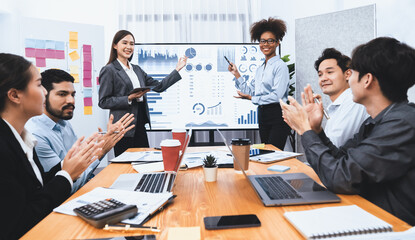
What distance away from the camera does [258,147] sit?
1.99m

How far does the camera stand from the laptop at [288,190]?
93 cm

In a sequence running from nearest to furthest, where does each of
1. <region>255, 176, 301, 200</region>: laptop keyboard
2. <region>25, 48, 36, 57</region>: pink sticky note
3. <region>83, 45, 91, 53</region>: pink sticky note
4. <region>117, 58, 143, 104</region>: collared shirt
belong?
1. <region>255, 176, 301, 200</region>: laptop keyboard
2. <region>117, 58, 143, 104</region>: collared shirt
3. <region>25, 48, 36, 57</region>: pink sticky note
4. <region>83, 45, 91, 53</region>: pink sticky note

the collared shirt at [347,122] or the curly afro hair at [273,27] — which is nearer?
the collared shirt at [347,122]

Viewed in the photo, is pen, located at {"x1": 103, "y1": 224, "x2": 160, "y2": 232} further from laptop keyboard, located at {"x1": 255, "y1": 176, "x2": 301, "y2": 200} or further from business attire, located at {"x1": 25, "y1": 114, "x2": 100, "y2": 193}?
business attire, located at {"x1": 25, "y1": 114, "x2": 100, "y2": 193}

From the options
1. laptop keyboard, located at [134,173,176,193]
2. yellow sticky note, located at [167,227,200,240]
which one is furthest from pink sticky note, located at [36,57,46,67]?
yellow sticky note, located at [167,227,200,240]

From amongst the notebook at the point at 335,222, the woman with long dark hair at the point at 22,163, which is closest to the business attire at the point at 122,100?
the woman with long dark hair at the point at 22,163

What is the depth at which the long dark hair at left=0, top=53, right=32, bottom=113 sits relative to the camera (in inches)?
43.5

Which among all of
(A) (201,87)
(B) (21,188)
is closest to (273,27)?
(A) (201,87)

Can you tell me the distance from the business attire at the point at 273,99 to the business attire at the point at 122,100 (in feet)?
3.74

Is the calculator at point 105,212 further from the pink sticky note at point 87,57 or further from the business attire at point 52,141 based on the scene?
the pink sticky note at point 87,57

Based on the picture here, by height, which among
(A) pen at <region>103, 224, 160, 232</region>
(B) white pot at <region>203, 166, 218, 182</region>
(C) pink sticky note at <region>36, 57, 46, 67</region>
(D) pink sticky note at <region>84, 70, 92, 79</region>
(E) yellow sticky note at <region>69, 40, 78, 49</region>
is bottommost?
(A) pen at <region>103, 224, 160, 232</region>

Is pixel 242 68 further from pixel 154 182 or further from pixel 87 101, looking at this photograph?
pixel 154 182

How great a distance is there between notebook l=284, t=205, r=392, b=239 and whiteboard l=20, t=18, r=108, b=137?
3.16 metres

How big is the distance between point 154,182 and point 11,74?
0.68 metres
